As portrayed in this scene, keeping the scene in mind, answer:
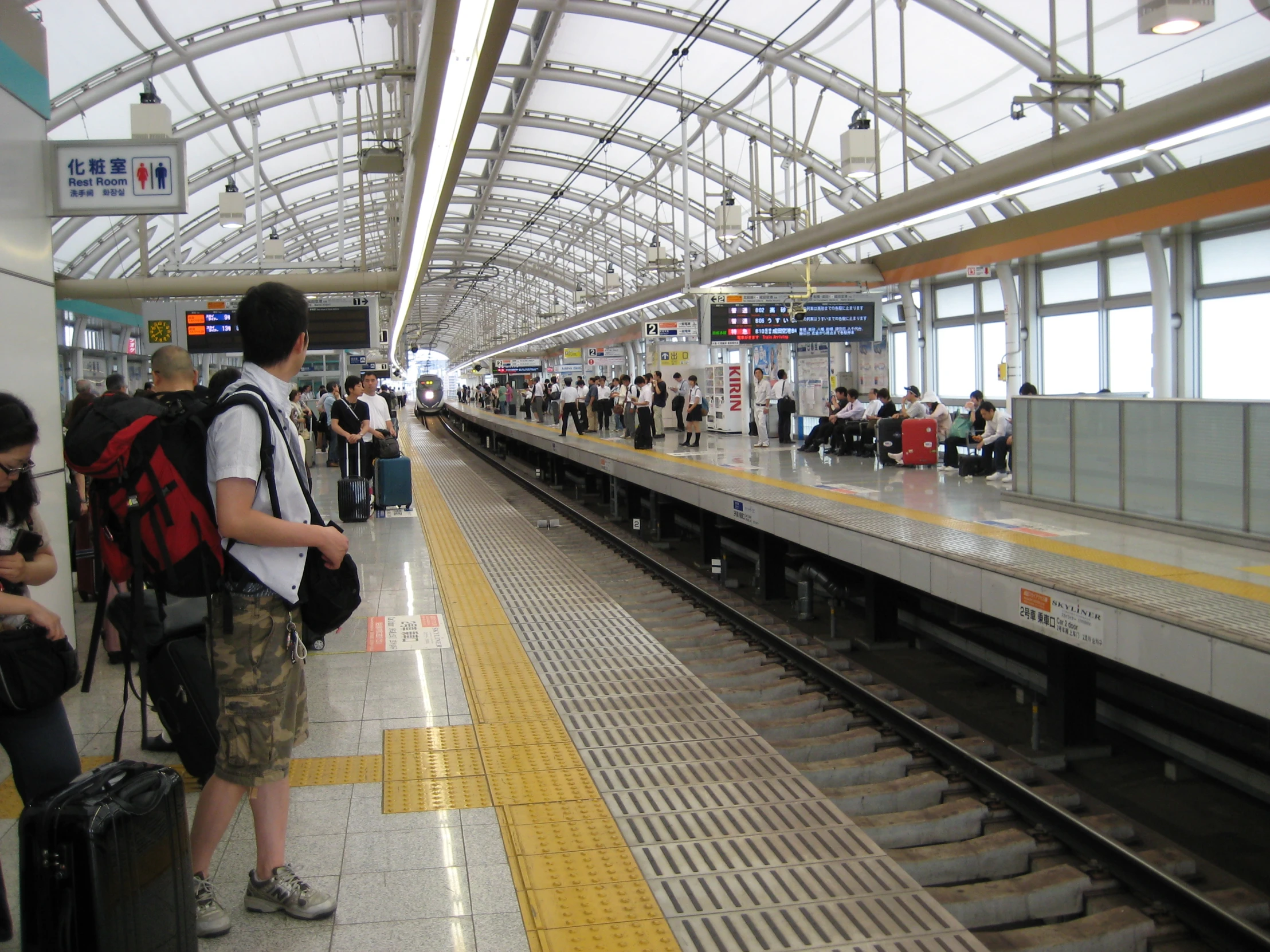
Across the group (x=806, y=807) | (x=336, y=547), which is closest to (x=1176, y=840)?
(x=806, y=807)

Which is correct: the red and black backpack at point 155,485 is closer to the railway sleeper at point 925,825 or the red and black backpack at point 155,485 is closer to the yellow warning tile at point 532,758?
the yellow warning tile at point 532,758

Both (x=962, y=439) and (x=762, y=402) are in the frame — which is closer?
(x=962, y=439)

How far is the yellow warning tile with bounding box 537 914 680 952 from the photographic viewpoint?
9.83ft

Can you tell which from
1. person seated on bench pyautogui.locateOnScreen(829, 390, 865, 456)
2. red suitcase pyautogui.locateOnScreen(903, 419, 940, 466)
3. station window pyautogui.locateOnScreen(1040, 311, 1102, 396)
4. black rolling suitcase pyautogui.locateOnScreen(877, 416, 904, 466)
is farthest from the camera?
station window pyautogui.locateOnScreen(1040, 311, 1102, 396)

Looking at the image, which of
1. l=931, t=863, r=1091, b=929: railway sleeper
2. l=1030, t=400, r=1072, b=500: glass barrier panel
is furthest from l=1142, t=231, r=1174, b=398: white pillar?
l=931, t=863, r=1091, b=929: railway sleeper

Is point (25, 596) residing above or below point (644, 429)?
below

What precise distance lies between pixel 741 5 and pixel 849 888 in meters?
15.8

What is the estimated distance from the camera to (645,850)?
3805mm

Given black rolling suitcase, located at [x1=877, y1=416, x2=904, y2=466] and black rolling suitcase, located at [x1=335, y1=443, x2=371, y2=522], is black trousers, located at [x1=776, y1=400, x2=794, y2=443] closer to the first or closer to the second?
black rolling suitcase, located at [x1=877, y1=416, x2=904, y2=466]

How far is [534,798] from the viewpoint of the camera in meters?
4.15

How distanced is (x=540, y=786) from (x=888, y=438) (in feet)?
38.0

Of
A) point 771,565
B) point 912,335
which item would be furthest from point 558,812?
point 912,335

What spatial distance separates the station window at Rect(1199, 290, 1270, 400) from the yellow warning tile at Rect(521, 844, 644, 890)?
1449cm

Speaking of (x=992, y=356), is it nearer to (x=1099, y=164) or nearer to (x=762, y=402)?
(x=762, y=402)
